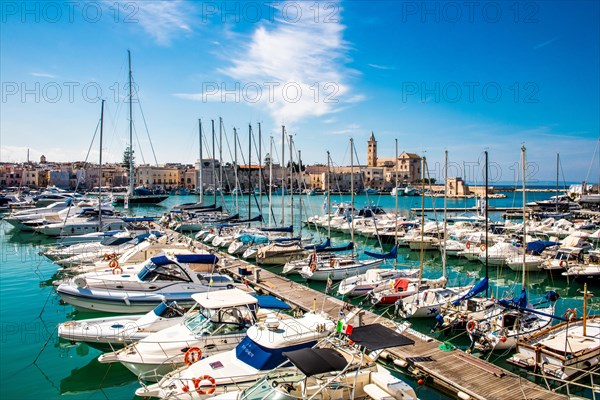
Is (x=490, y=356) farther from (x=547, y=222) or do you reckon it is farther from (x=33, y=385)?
(x=547, y=222)

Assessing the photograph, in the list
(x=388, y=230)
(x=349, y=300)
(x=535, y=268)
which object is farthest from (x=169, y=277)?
(x=388, y=230)

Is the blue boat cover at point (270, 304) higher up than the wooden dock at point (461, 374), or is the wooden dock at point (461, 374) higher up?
the blue boat cover at point (270, 304)

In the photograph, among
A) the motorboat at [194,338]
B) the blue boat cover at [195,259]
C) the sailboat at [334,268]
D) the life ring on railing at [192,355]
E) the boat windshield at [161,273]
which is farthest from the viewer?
the sailboat at [334,268]

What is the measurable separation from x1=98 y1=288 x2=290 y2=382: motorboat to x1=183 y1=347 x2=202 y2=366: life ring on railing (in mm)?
13

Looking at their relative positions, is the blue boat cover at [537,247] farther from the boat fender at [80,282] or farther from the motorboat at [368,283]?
the boat fender at [80,282]

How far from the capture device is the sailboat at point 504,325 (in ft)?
51.2

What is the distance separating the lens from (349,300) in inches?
882

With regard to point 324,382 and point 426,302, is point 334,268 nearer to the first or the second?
point 426,302

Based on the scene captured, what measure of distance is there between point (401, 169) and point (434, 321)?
590 ft

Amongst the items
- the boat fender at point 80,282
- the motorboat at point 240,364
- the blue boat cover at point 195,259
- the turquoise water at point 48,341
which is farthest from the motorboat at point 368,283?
the boat fender at point 80,282

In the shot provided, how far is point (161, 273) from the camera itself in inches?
771

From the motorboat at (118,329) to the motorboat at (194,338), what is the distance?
3.51 feet

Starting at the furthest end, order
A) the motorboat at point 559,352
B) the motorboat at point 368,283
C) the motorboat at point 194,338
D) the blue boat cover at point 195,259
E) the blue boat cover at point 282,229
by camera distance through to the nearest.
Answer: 1. the blue boat cover at point 282,229
2. the motorboat at point 368,283
3. the blue boat cover at point 195,259
4. the motorboat at point 559,352
5. the motorboat at point 194,338

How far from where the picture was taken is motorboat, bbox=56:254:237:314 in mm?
18828
